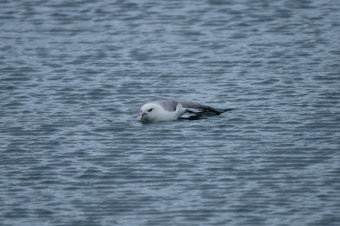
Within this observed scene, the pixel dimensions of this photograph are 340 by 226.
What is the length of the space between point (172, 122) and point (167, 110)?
262 millimetres

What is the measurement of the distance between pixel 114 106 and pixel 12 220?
17.3 feet

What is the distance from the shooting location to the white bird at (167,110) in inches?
610

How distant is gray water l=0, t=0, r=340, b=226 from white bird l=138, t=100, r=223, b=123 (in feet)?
0.48

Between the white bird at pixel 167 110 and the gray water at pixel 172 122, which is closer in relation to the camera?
the gray water at pixel 172 122

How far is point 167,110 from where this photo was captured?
15.6 metres

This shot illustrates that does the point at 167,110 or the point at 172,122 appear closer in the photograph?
the point at 167,110

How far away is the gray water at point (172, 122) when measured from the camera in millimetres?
12078

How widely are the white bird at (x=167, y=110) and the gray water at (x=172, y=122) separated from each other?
147 mm

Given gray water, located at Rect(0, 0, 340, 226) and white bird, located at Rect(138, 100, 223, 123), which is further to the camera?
white bird, located at Rect(138, 100, 223, 123)

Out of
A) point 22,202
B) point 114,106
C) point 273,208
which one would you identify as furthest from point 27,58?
point 273,208

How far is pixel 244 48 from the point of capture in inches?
819

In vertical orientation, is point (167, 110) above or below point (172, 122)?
above

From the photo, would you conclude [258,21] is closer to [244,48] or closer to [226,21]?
[226,21]

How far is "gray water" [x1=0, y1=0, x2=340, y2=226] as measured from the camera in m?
12.1
